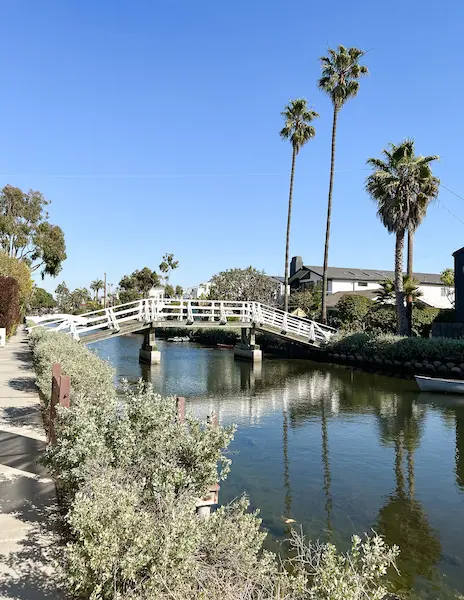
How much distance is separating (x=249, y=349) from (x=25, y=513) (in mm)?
26817

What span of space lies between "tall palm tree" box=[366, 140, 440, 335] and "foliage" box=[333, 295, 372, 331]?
5.11 meters

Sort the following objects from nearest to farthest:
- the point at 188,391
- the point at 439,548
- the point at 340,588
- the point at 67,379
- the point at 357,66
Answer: the point at 340,588 → the point at 67,379 → the point at 439,548 → the point at 188,391 → the point at 357,66

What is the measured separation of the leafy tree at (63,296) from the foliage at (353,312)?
315 ft

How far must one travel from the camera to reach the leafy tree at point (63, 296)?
121037 mm

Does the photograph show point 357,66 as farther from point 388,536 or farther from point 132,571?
point 132,571

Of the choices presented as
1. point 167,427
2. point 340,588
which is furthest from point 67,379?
point 340,588

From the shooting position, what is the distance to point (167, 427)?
5.46 metres

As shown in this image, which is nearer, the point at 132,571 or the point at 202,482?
the point at 132,571

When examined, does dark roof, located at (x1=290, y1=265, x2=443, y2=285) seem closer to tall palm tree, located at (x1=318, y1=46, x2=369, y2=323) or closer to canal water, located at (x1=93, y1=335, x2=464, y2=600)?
tall palm tree, located at (x1=318, y1=46, x2=369, y2=323)

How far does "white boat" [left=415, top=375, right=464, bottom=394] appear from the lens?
1842cm

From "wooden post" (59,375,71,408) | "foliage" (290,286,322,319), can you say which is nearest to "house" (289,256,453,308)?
"foliage" (290,286,322,319)

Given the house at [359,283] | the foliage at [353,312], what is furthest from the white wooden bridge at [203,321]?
the house at [359,283]

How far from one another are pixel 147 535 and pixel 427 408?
50.2 feet

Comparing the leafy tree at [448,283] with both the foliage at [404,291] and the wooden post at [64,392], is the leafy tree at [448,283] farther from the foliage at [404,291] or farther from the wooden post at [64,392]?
the wooden post at [64,392]
